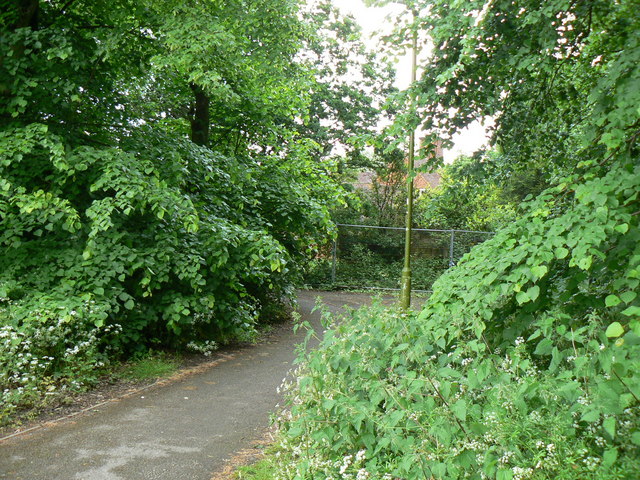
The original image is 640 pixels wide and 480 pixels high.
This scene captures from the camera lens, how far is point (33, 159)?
21.7 ft

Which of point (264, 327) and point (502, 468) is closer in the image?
point (502, 468)

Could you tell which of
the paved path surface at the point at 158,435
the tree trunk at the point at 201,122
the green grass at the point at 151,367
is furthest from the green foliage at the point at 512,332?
the tree trunk at the point at 201,122

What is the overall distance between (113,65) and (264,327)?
5.32 m

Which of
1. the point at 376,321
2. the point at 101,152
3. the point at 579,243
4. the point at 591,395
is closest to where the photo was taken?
the point at 591,395

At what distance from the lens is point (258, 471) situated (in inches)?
152

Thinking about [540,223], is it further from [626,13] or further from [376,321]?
[626,13]

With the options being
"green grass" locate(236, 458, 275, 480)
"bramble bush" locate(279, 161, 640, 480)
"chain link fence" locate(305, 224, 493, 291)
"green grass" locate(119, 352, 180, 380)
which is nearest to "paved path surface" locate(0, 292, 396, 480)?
"green grass" locate(236, 458, 275, 480)

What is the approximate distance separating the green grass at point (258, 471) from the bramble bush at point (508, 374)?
0.18m

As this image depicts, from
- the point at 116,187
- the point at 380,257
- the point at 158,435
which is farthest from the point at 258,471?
the point at 380,257

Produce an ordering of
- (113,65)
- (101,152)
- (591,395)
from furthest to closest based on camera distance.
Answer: (113,65), (101,152), (591,395)

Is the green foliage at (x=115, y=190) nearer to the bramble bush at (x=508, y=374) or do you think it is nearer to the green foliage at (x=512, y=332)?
the green foliage at (x=512, y=332)

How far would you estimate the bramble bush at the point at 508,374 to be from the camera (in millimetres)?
2564

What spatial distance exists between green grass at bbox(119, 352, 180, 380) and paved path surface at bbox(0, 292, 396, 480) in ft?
1.18

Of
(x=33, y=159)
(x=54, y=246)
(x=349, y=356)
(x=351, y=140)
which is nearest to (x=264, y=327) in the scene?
(x=54, y=246)
